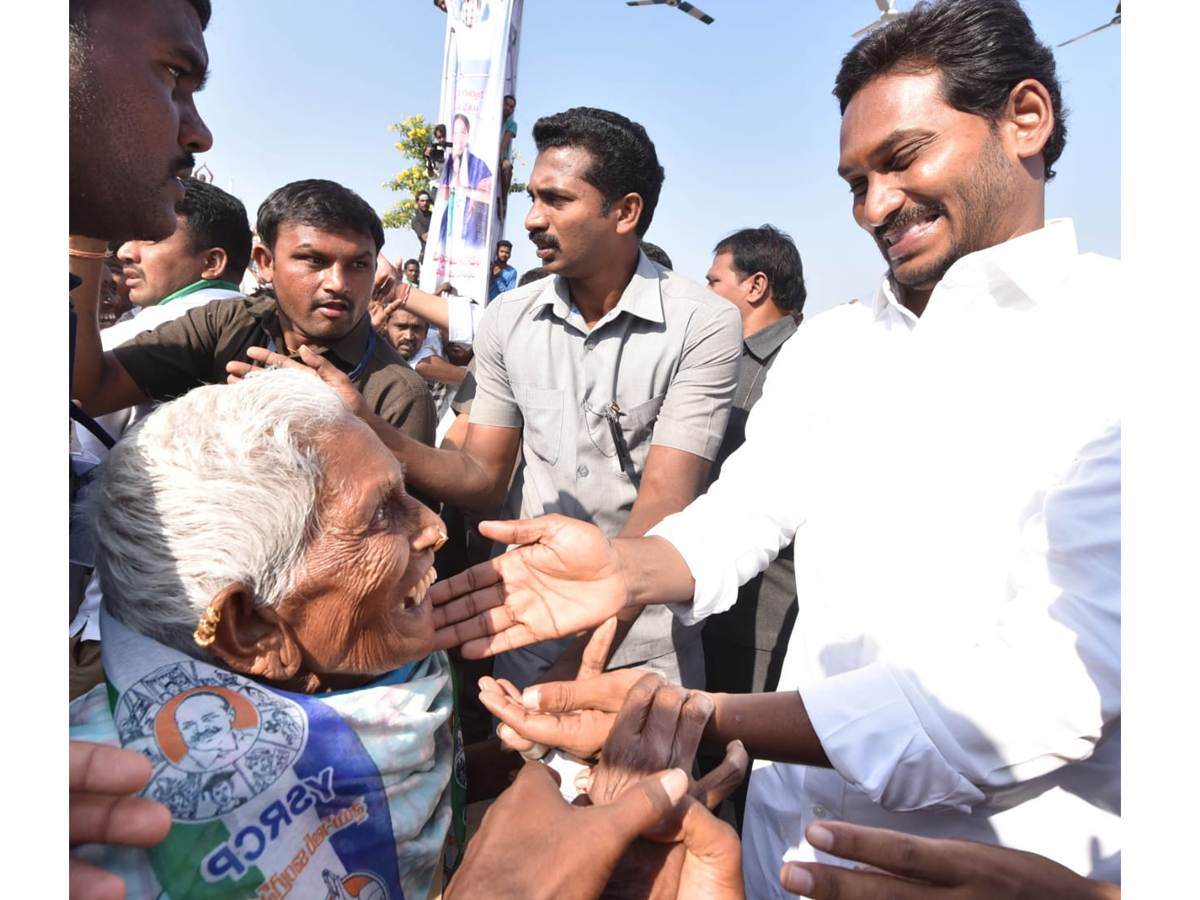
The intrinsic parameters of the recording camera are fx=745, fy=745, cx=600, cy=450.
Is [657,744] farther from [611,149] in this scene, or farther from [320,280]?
[611,149]

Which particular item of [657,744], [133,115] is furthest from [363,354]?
[657,744]

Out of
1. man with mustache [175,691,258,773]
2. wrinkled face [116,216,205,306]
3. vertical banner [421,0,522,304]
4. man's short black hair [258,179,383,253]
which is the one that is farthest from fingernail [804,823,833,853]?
vertical banner [421,0,522,304]

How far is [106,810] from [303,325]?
2.74 metres

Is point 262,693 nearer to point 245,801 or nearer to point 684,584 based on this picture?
point 245,801

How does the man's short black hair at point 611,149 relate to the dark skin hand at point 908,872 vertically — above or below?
above

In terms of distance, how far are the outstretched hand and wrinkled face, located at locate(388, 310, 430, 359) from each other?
6325 mm

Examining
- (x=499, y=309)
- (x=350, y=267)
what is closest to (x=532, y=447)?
(x=499, y=309)

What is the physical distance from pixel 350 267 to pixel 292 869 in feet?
9.04

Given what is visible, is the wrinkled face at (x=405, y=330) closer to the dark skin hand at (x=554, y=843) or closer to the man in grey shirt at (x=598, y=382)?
the man in grey shirt at (x=598, y=382)

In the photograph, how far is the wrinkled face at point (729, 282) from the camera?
17.7 feet

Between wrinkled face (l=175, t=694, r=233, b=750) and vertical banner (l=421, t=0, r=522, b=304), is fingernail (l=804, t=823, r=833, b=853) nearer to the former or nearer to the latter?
wrinkled face (l=175, t=694, r=233, b=750)

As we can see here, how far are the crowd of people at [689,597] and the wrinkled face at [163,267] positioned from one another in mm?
1414

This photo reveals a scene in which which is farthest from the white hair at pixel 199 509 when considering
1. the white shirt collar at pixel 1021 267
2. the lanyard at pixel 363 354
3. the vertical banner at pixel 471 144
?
the vertical banner at pixel 471 144

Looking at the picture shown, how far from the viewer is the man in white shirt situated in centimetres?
151
